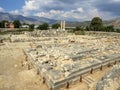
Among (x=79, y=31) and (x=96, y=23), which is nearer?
(x=79, y=31)

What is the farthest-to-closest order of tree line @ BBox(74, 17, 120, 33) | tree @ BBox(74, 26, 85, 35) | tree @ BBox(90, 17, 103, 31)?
1. tree @ BBox(90, 17, 103, 31)
2. tree line @ BBox(74, 17, 120, 33)
3. tree @ BBox(74, 26, 85, 35)

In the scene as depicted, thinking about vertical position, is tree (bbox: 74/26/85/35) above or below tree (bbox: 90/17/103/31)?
below

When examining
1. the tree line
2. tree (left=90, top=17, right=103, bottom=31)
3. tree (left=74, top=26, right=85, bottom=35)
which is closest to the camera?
tree (left=74, top=26, right=85, bottom=35)

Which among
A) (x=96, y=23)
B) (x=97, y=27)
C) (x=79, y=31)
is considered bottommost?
(x=79, y=31)

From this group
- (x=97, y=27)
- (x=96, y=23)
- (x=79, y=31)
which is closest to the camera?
(x=79, y=31)

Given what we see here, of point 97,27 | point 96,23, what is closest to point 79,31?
point 97,27

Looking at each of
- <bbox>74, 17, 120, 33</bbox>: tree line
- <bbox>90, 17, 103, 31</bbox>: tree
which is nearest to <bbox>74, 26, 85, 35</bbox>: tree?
<bbox>74, 17, 120, 33</bbox>: tree line

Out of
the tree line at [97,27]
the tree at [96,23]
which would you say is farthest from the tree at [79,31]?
the tree at [96,23]

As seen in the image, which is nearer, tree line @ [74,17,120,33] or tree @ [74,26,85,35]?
tree @ [74,26,85,35]

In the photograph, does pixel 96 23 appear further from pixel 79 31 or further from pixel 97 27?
pixel 79 31

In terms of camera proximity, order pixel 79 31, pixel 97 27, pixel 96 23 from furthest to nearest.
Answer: pixel 96 23 < pixel 97 27 < pixel 79 31

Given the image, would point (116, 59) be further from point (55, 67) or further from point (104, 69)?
point (55, 67)

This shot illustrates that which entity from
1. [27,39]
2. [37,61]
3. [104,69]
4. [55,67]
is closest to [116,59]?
[104,69]

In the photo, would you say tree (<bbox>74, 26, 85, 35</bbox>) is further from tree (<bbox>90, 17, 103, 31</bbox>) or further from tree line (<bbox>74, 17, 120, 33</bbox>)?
tree (<bbox>90, 17, 103, 31</bbox>)
